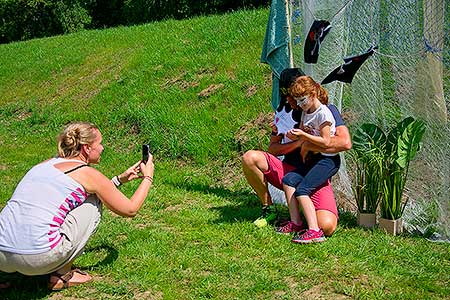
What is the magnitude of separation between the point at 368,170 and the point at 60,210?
2504 millimetres

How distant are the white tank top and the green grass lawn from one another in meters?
0.50

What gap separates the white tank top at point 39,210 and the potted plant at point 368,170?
232cm

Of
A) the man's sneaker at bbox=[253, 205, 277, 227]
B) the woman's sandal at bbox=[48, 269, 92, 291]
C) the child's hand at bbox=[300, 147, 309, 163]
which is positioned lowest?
the man's sneaker at bbox=[253, 205, 277, 227]

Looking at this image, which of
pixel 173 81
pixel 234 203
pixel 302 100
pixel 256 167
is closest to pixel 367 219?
pixel 256 167

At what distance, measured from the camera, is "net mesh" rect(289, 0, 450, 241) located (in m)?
4.76

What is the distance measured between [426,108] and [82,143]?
275 cm

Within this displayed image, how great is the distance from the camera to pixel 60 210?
3.79 meters

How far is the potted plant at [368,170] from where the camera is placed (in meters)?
4.91

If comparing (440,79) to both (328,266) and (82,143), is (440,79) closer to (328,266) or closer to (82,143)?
(328,266)

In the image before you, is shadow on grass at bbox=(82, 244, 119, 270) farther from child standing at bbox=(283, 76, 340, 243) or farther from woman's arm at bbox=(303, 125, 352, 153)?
woman's arm at bbox=(303, 125, 352, 153)

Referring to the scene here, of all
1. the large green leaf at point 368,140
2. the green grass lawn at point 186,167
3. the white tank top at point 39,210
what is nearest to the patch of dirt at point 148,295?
the green grass lawn at point 186,167

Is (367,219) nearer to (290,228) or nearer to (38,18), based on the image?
(290,228)

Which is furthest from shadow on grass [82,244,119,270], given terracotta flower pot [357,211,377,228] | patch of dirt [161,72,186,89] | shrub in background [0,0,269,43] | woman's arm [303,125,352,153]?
shrub in background [0,0,269,43]

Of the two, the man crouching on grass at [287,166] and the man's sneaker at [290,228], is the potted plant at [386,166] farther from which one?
the man's sneaker at [290,228]
